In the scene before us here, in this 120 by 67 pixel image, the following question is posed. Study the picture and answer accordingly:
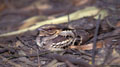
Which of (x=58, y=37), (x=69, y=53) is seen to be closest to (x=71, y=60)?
(x=69, y=53)

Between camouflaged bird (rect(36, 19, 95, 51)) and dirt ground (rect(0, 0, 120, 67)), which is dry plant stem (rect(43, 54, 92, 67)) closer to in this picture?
dirt ground (rect(0, 0, 120, 67))

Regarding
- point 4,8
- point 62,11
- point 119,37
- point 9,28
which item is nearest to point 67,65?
point 119,37

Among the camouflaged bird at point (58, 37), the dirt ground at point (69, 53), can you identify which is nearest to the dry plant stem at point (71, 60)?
the dirt ground at point (69, 53)

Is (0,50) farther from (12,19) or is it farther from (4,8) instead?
(4,8)

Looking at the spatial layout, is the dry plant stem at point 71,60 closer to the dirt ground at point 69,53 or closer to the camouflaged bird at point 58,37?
the dirt ground at point 69,53

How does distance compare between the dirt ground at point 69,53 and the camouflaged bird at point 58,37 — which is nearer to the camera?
the dirt ground at point 69,53

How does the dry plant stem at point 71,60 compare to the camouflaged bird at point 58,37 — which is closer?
the dry plant stem at point 71,60

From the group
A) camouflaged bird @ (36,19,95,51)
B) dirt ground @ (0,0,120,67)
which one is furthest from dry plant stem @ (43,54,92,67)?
camouflaged bird @ (36,19,95,51)

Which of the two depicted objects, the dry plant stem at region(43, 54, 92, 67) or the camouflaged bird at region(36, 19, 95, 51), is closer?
the dry plant stem at region(43, 54, 92, 67)

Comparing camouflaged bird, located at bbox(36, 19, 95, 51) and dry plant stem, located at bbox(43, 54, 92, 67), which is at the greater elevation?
camouflaged bird, located at bbox(36, 19, 95, 51)

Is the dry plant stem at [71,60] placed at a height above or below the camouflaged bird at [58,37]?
below

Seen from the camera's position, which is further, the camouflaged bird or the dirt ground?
the camouflaged bird

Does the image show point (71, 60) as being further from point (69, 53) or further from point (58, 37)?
point (58, 37)
